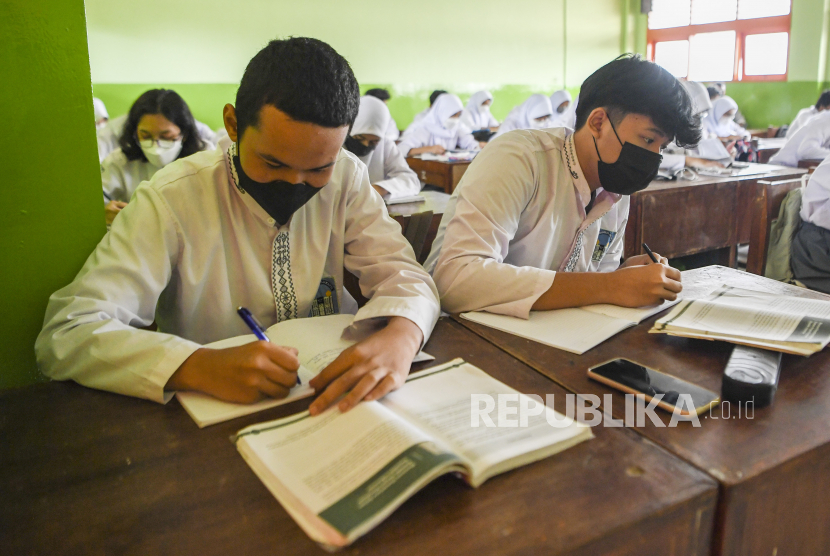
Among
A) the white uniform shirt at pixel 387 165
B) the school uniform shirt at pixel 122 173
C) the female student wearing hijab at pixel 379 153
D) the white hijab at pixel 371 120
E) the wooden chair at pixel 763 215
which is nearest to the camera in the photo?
the wooden chair at pixel 763 215

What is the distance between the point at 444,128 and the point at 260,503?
7989mm

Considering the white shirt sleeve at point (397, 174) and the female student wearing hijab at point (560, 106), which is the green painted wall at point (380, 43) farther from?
the white shirt sleeve at point (397, 174)

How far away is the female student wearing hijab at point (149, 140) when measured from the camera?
303 cm

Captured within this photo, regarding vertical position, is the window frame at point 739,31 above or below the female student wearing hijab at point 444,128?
above

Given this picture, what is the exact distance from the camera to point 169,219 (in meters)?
1.24

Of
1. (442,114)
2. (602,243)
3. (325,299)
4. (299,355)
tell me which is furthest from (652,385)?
(442,114)

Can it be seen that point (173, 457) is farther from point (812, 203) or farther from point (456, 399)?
point (812, 203)

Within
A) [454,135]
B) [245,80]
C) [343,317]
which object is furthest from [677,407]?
[454,135]

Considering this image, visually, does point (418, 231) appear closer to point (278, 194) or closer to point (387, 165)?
point (278, 194)

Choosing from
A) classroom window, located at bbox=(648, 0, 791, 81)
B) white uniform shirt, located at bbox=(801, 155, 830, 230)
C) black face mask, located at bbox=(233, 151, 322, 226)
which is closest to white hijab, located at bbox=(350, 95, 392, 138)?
white uniform shirt, located at bbox=(801, 155, 830, 230)

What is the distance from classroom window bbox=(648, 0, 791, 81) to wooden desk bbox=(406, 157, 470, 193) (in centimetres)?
718

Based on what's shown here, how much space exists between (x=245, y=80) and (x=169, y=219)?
326 mm

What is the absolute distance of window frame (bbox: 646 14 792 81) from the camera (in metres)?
9.04
